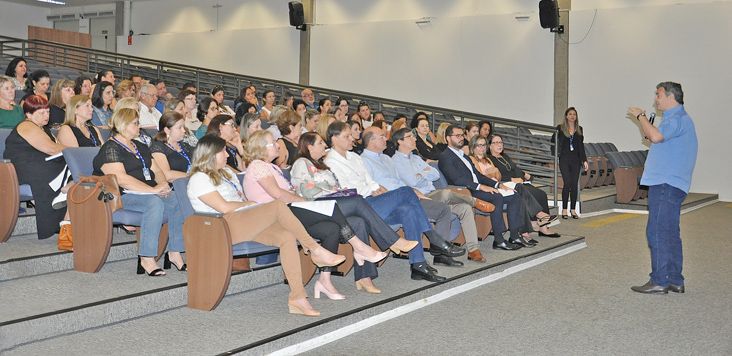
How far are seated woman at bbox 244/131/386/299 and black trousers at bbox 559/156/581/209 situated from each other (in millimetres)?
5186

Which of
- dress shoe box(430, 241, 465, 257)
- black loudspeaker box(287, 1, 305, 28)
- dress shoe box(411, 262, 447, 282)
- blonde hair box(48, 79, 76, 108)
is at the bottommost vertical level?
dress shoe box(411, 262, 447, 282)

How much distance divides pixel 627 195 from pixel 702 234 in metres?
2.46

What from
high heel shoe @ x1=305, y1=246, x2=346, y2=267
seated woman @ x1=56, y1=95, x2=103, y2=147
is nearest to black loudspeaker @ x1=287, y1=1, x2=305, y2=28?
seated woman @ x1=56, y1=95, x2=103, y2=147

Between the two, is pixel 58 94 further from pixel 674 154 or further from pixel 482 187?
pixel 674 154

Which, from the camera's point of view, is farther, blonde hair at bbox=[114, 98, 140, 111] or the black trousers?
the black trousers

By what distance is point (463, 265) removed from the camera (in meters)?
5.86

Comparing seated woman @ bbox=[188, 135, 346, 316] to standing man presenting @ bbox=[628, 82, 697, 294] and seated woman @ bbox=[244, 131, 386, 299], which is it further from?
standing man presenting @ bbox=[628, 82, 697, 294]

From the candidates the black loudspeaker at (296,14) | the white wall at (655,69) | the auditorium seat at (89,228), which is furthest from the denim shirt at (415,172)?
the black loudspeaker at (296,14)

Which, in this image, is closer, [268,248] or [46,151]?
[268,248]


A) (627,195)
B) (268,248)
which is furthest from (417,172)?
(627,195)

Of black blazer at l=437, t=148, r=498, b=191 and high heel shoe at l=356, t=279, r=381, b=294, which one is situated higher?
black blazer at l=437, t=148, r=498, b=191

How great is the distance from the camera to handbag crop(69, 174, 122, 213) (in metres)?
4.52

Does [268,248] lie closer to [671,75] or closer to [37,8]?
[671,75]

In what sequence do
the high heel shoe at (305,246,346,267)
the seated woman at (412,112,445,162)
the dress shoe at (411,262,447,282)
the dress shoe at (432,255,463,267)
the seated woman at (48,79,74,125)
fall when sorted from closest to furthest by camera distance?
1. the high heel shoe at (305,246,346,267)
2. the dress shoe at (411,262,447,282)
3. the dress shoe at (432,255,463,267)
4. the seated woman at (48,79,74,125)
5. the seated woman at (412,112,445,162)
